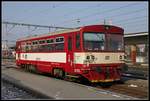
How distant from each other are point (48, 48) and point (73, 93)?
807cm

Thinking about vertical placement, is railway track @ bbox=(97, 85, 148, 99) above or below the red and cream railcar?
below

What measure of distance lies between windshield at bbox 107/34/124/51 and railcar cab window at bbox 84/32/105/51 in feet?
1.21

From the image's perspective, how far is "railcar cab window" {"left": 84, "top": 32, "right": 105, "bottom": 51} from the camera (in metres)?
16.3

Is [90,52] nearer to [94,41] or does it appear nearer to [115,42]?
[94,41]

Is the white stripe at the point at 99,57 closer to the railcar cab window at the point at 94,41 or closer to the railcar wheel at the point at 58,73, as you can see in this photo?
the railcar cab window at the point at 94,41

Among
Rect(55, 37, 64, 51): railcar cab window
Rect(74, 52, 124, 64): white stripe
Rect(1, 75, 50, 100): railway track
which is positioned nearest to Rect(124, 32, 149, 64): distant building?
Rect(55, 37, 64, 51): railcar cab window

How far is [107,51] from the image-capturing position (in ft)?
54.9

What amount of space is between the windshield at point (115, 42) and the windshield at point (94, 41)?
14.5 inches

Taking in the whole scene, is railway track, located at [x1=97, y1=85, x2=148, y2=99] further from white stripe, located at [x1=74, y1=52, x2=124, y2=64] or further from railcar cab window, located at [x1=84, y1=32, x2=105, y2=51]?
railcar cab window, located at [x1=84, y1=32, x2=105, y2=51]

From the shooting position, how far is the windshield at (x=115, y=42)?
55.6ft

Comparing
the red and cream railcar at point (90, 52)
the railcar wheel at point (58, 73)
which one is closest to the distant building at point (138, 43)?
the railcar wheel at point (58, 73)

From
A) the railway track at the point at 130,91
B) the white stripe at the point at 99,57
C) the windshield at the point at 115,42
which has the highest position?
the windshield at the point at 115,42

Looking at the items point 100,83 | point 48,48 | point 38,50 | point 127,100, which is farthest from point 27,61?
point 127,100

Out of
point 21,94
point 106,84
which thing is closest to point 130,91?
point 106,84
